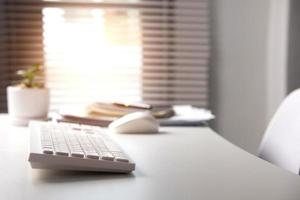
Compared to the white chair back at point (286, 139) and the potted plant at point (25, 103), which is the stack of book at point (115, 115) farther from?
the white chair back at point (286, 139)

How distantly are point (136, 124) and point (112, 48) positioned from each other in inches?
27.7

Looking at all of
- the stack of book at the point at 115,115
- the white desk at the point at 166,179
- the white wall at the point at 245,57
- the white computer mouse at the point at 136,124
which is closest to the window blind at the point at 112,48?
the white wall at the point at 245,57

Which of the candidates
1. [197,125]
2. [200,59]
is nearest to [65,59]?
[200,59]

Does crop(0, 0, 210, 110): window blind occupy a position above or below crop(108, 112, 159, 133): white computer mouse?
above

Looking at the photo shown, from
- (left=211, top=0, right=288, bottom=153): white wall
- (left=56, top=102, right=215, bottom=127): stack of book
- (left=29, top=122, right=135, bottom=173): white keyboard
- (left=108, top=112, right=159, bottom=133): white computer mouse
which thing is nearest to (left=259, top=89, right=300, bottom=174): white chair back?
(left=56, top=102, right=215, bottom=127): stack of book

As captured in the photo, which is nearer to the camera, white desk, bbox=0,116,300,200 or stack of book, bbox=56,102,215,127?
white desk, bbox=0,116,300,200

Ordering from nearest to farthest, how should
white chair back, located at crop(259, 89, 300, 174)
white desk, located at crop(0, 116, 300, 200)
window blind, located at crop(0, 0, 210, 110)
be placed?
white desk, located at crop(0, 116, 300, 200) → white chair back, located at crop(259, 89, 300, 174) → window blind, located at crop(0, 0, 210, 110)

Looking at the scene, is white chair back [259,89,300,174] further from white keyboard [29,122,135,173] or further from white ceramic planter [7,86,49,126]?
white ceramic planter [7,86,49,126]

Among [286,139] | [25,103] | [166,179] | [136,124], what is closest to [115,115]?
[136,124]

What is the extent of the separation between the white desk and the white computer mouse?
208 mm

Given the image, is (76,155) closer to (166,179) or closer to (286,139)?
(166,179)

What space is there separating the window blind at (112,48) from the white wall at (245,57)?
0.06 m

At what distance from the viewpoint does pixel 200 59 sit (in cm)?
179

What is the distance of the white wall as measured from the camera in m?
1.79
